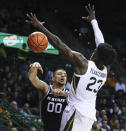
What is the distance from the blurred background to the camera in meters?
10.5

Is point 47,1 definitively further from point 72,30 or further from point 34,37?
point 34,37

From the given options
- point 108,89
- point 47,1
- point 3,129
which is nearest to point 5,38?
point 3,129

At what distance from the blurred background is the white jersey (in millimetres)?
4523

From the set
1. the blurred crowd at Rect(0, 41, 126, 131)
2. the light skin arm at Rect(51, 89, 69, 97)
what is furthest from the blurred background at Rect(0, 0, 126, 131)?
the light skin arm at Rect(51, 89, 69, 97)

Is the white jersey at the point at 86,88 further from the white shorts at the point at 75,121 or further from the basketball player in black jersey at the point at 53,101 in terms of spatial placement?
the basketball player in black jersey at the point at 53,101

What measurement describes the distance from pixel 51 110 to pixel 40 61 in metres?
5.30

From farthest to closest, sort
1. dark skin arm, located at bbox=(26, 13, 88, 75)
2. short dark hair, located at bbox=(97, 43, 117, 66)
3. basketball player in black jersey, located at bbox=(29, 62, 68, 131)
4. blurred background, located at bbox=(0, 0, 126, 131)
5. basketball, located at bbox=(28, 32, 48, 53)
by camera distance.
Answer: blurred background, located at bbox=(0, 0, 126, 131) < basketball, located at bbox=(28, 32, 48, 53) < basketball player in black jersey, located at bbox=(29, 62, 68, 131) < short dark hair, located at bbox=(97, 43, 117, 66) < dark skin arm, located at bbox=(26, 13, 88, 75)

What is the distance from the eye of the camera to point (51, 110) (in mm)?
6199

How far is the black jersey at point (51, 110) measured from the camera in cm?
611

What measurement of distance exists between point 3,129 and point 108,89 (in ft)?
19.5

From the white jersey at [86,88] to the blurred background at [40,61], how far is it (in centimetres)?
452

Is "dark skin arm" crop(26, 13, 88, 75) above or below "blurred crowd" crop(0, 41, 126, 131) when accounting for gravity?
above

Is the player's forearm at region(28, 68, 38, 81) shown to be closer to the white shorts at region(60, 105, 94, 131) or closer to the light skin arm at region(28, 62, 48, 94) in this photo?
the light skin arm at region(28, 62, 48, 94)

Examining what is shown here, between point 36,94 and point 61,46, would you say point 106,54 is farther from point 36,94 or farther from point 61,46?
point 36,94
